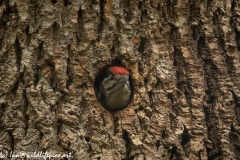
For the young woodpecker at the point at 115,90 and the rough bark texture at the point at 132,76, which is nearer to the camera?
the rough bark texture at the point at 132,76

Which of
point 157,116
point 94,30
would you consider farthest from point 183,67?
point 94,30

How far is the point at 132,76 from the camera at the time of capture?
3.15 meters

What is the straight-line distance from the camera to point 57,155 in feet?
9.27

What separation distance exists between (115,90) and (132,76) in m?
0.20

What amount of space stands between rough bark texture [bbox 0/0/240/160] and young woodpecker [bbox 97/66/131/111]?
0.07 m

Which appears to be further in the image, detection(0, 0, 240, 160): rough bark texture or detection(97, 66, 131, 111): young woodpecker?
detection(97, 66, 131, 111): young woodpecker

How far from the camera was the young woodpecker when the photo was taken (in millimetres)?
3113

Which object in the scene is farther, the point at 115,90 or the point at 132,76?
the point at 115,90

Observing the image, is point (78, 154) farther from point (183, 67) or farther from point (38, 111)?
point (183, 67)

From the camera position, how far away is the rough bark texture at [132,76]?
9.46ft

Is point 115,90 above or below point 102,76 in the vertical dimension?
below

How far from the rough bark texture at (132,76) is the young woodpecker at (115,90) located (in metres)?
0.07

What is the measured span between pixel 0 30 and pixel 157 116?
131cm

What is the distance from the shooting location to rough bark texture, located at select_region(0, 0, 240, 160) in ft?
9.46
